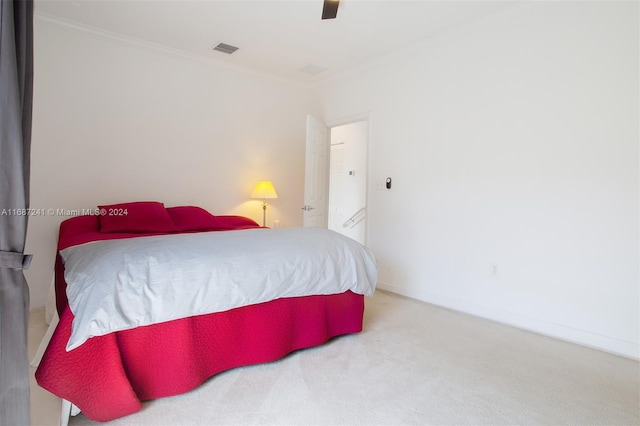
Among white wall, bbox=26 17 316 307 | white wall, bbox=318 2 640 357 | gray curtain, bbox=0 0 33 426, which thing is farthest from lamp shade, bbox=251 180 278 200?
gray curtain, bbox=0 0 33 426

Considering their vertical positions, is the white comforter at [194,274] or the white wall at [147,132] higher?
the white wall at [147,132]

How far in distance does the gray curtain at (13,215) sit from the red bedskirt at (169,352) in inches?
23.0

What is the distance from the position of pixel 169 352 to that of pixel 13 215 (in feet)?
3.32

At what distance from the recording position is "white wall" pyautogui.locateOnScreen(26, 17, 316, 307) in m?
3.11

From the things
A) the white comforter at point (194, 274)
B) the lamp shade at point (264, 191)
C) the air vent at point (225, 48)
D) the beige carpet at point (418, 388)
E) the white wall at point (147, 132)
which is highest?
the air vent at point (225, 48)

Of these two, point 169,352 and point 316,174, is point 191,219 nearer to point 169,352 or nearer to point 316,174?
point 316,174

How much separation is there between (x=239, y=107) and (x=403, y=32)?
205 centimetres

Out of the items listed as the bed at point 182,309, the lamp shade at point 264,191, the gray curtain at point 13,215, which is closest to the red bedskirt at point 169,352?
the bed at point 182,309

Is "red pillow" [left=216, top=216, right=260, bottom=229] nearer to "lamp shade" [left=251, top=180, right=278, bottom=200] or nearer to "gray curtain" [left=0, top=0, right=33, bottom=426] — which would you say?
"lamp shade" [left=251, top=180, right=278, bottom=200]

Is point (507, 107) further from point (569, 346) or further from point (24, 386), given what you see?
point (24, 386)

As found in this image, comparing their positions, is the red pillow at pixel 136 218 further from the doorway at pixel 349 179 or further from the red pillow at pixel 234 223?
the doorway at pixel 349 179

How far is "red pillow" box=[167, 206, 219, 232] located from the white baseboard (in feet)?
7.04

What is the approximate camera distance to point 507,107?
2875 millimetres

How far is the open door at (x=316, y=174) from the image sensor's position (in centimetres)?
409
